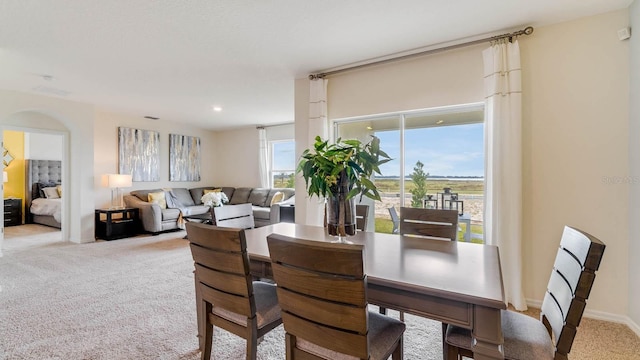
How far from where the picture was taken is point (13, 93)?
4.22m

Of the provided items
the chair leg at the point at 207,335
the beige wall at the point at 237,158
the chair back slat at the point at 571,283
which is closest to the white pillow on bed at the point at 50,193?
the beige wall at the point at 237,158

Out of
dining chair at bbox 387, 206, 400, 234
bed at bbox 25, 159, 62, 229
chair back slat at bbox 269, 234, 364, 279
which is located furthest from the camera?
bed at bbox 25, 159, 62, 229

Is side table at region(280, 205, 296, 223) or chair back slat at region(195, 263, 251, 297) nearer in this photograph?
chair back slat at region(195, 263, 251, 297)

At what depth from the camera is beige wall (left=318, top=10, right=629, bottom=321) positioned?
2297mm

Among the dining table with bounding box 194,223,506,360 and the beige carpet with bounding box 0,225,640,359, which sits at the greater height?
the dining table with bounding box 194,223,506,360

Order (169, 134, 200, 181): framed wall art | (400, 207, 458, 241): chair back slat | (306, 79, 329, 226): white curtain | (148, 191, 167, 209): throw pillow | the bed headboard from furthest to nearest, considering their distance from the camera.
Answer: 1. the bed headboard
2. (169, 134, 200, 181): framed wall art
3. (148, 191, 167, 209): throw pillow
4. (306, 79, 329, 226): white curtain
5. (400, 207, 458, 241): chair back slat

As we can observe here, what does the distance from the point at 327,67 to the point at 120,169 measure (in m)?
4.94

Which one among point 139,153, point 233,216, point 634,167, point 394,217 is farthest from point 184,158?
point 634,167

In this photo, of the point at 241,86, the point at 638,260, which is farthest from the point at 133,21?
the point at 638,260

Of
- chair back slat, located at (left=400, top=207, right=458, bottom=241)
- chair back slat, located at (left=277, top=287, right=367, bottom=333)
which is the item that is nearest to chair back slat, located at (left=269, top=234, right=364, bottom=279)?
chair back slat, located at (left=277, top=287, right=367, bottom=333)

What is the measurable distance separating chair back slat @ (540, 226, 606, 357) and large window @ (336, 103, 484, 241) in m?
1.75

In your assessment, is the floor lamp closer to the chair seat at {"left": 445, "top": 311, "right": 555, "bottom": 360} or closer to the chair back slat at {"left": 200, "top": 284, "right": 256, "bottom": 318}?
the chair back slat at {"left": 200, "top": 284, "right": 256, "bottom": 318}

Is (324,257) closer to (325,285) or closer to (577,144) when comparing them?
(325,285)

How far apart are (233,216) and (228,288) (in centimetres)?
95
